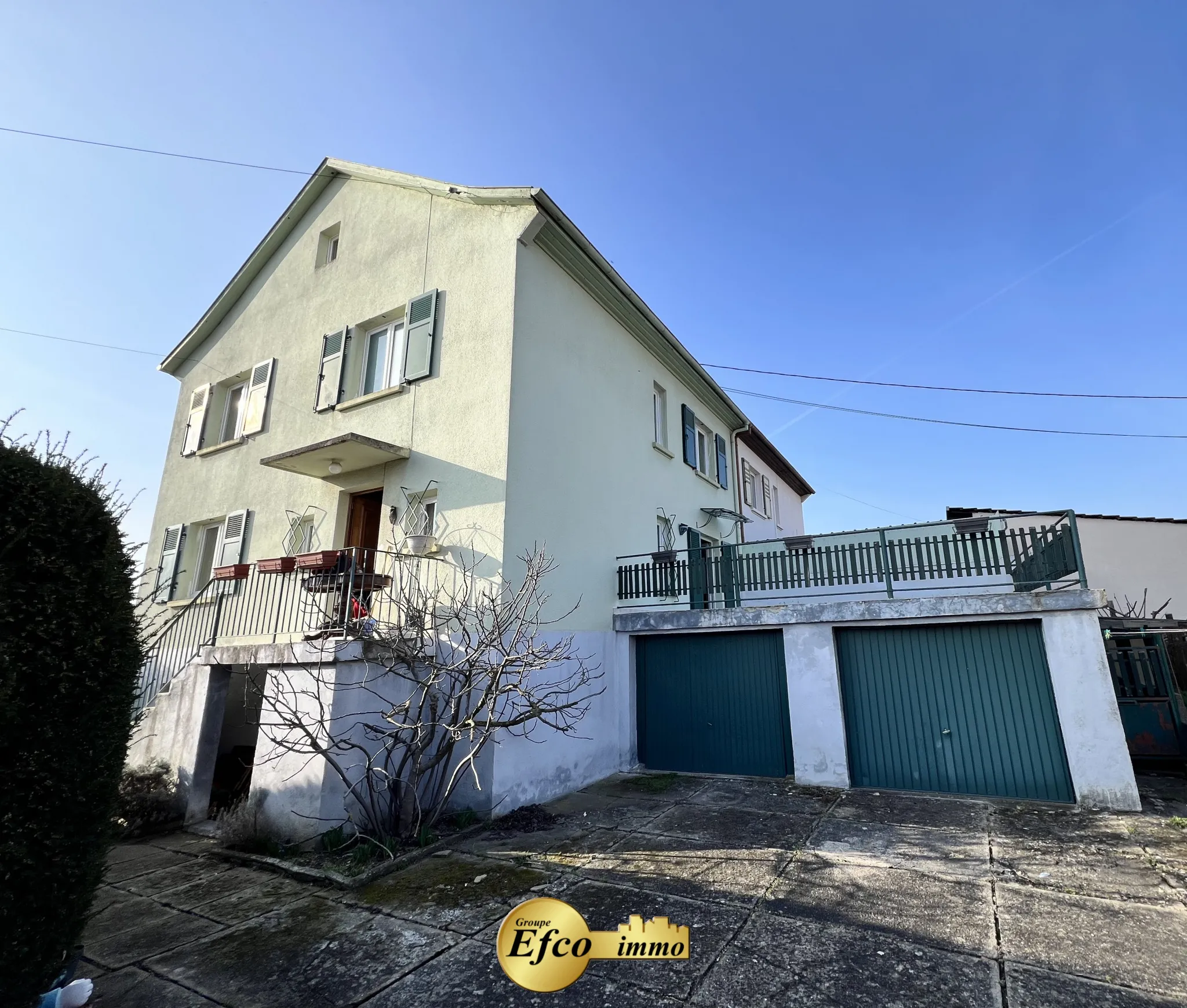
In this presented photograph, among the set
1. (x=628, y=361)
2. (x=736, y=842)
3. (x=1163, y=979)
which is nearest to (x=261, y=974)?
(x=736, y=842)

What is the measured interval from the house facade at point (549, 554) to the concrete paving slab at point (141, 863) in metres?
0.95

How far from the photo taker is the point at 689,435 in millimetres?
13422

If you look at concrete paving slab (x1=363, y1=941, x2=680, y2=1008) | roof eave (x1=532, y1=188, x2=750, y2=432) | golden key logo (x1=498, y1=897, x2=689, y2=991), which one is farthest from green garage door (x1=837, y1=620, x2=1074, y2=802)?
roof eave (x1=532, y1=188, x2=750, y2=432)

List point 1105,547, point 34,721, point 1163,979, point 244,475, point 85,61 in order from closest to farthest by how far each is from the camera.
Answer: point 34,721
point 1163,979
point 85,61
point 244,475
point 1105,547

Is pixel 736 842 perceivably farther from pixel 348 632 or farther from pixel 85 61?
pixel 85 61

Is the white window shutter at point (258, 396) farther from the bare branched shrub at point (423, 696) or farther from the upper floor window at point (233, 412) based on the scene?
the bare branched shrub at point (423, 696)

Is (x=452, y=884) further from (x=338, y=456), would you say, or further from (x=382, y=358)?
(x=382, y=358)

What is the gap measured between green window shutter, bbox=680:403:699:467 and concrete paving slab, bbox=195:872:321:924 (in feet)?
33.9

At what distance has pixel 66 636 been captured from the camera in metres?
3.03

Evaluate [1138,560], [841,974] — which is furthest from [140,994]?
[1138,560]

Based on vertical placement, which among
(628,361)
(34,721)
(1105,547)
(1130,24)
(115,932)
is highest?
(1130,24)

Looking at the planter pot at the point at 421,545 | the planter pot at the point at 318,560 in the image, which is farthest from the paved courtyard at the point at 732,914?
the planter pot at the point at 421,545

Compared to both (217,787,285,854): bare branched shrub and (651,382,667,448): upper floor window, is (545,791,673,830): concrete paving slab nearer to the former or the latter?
(217,787,285,854): bare branched shrub

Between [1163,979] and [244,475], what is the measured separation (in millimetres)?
12725
